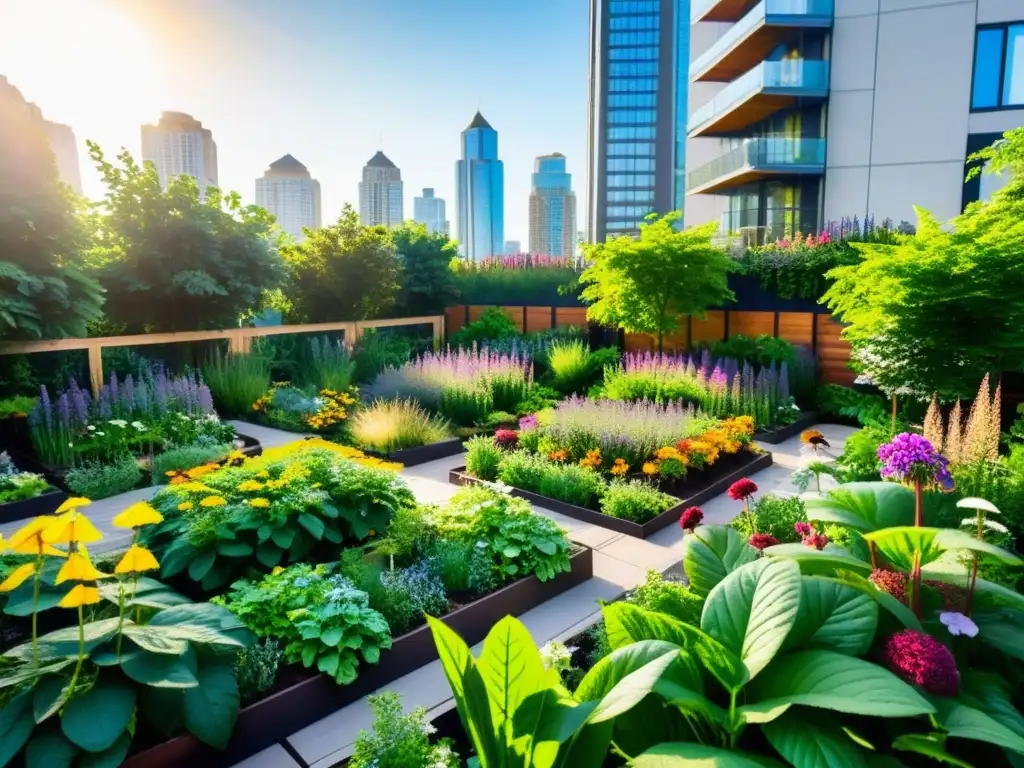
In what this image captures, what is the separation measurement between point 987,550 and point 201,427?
6.98 metres

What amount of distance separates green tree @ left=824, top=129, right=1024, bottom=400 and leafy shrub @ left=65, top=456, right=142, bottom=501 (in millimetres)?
6933

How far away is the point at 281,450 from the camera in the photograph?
15.8ft

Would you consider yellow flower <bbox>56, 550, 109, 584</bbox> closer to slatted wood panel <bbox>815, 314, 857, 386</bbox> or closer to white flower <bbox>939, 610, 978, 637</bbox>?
white flower <bbox>939, 610, 978, 637</bbox>

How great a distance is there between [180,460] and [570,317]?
8283 millimetres

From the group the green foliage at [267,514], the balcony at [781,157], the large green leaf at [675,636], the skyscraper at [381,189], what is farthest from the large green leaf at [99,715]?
the skyscraper at [381,189]

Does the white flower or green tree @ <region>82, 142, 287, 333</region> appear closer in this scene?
the white flower

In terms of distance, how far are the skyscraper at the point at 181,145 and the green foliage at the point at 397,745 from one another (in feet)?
383

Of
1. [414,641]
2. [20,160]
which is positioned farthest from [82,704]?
[20,160]

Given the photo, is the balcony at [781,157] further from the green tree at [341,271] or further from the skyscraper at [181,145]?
the skyscraper at [181,145]

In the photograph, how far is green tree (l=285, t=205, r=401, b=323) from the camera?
11531 mm

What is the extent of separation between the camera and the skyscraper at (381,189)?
6791 inches

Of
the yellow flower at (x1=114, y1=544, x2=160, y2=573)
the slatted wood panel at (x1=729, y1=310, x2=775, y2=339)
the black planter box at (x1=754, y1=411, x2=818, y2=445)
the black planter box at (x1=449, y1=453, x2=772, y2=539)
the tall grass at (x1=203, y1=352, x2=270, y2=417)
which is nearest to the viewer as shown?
the yellow flower at (x1=114, y1=544, x2=160, y2=573)

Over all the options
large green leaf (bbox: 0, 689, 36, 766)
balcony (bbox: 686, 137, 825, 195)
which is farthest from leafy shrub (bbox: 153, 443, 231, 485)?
balcony (bbox: 686, 137, 825, 195)

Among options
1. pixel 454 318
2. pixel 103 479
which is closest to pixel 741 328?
pixel 454 318
